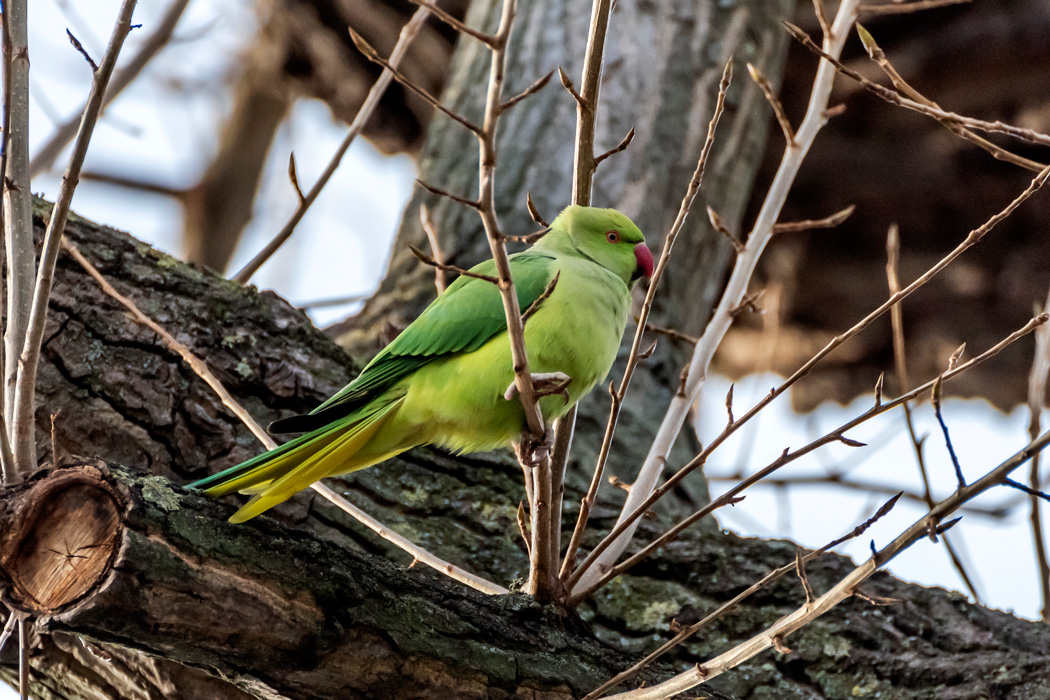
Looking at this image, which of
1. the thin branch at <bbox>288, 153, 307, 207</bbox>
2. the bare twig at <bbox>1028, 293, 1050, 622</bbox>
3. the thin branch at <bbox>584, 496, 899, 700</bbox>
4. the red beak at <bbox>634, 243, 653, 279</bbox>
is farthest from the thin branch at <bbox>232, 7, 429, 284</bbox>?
the bare twig at <bbox>1028, 293, 1050, 622</bbox>

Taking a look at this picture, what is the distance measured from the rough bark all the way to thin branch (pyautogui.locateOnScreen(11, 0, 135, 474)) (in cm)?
16

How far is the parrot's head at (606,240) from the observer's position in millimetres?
2762

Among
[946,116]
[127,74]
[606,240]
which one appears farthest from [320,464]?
[127,74]

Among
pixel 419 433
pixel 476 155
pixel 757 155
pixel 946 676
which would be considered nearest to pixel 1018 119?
pixel 757 155

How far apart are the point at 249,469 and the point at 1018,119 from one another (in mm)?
4047

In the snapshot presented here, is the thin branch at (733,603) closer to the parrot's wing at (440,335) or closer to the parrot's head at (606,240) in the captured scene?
the parrot's wing at (440,335)

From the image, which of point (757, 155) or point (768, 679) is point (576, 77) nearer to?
point (757, 155)

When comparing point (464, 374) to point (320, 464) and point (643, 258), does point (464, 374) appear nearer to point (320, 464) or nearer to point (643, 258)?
point (320, 464)

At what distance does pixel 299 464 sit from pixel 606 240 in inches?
49.6

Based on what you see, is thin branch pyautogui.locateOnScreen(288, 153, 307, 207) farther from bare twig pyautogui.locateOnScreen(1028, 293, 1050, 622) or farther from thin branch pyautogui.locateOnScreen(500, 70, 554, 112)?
bare twig pyautogui.locateOnScreen(1028, 293, 1050, 622)

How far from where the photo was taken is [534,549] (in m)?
1.92

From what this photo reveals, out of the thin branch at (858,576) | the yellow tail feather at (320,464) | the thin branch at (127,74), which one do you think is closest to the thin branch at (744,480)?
the thin branch at (858,576)

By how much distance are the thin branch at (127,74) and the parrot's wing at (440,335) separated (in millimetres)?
2305

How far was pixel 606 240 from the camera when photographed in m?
2.80
